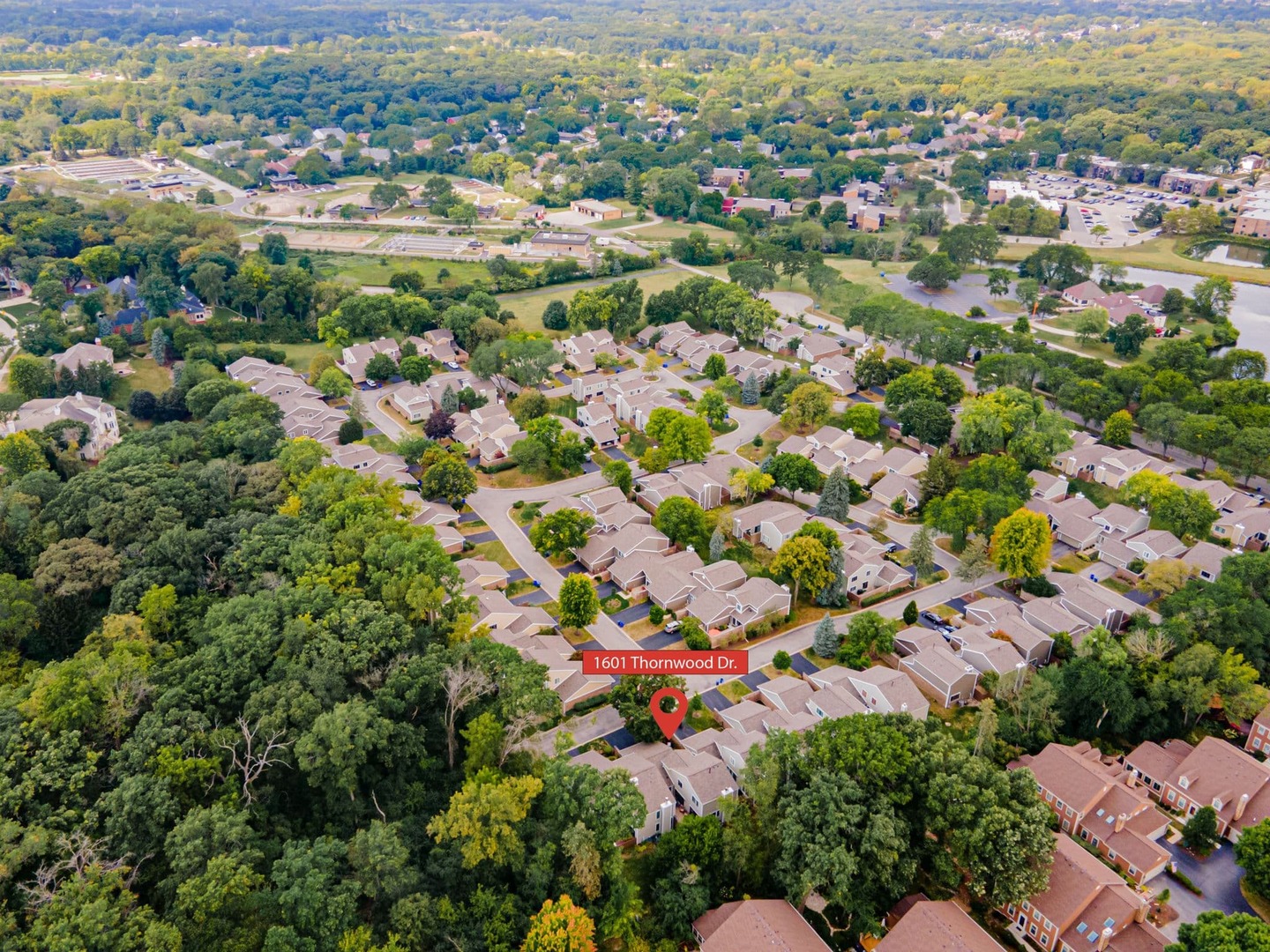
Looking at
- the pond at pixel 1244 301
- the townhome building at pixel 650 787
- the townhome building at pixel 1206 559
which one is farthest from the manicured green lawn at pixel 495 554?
the pond at pixel 1244 301

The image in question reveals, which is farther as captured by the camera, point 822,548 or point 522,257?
point 522,257

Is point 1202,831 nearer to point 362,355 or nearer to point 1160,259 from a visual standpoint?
point 362,355

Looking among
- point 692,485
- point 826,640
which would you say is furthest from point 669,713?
point 692,485

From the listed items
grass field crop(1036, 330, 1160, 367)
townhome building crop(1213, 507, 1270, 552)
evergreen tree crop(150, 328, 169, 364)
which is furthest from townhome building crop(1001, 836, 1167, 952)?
evergreen tree crop(150, 328, 169, 364)

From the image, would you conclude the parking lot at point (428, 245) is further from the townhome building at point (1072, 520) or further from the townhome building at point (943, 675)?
the townhome building at point (943, 675)

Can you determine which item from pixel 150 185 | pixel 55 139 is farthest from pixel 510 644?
pixel 55 139

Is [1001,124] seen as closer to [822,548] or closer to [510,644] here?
[822,548]
